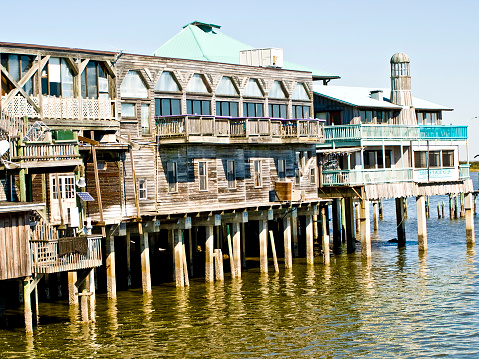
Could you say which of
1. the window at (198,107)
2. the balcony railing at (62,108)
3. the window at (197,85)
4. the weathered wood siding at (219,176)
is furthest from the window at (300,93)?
the balcony railing at (62,108)

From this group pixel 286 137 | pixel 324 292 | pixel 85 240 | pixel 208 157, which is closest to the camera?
pixel 85 240

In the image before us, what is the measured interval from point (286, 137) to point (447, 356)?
2491 centimetres

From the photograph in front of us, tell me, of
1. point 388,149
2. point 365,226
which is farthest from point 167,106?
point 388,149

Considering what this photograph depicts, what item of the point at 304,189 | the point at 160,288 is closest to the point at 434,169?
the point at 304,189

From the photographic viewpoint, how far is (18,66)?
43.3 metres

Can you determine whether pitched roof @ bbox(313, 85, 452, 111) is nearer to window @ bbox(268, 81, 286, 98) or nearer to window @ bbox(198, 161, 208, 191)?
window @ bbox(268, 81, 286, 98)

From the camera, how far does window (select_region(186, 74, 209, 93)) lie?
52491 mm

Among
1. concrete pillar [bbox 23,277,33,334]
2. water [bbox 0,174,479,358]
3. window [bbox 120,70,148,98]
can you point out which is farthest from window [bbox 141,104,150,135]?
concrete pillar [bbox 23,277,33,334]

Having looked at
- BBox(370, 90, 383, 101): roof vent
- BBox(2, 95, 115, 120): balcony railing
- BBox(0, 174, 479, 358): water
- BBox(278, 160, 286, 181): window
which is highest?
BBox(370, 90, 383, 101): roof vent

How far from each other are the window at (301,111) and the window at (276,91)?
5.51 ft

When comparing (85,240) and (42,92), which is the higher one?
(42,92)

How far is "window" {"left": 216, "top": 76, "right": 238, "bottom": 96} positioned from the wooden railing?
61.4ft

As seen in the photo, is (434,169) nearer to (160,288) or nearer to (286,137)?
(286,137)

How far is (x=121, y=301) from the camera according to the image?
45.8 metres
